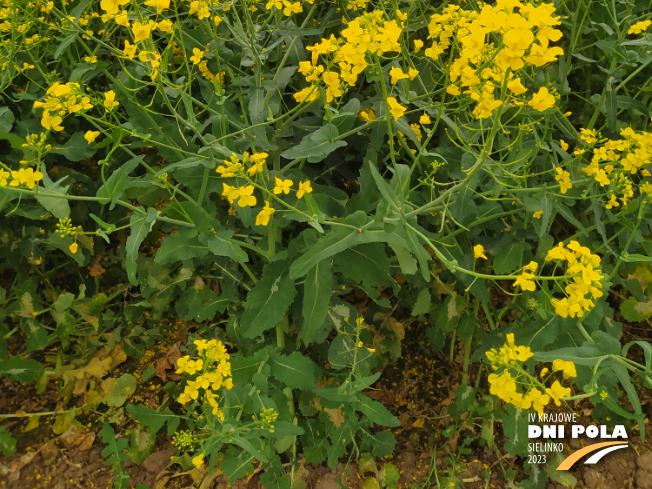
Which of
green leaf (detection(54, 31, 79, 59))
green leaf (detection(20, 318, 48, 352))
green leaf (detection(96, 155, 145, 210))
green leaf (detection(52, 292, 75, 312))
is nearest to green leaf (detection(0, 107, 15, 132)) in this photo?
green leaf (detection(54, 31, 79, 59))

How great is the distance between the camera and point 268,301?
1696mm

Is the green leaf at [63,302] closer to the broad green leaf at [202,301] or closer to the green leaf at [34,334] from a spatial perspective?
the green leaf at [34,334]

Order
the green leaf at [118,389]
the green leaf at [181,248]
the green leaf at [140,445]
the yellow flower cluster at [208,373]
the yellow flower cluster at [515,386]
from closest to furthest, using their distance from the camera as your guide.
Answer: the yellow flower cluster at [515,386] < the yellow flower cluster at [208,373] < the green leaf at [181,248] < the green leaf at [140,445] < the green leaf at [118,389]

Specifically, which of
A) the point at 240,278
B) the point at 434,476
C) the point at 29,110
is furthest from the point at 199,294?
the point at 434,476

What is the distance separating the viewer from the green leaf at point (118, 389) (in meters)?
2.44

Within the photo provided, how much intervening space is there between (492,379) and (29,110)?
2595 millimetres

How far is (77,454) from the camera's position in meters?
2.34

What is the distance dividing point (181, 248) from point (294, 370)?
669 millimetres

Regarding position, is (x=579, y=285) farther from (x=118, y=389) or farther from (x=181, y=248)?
(x=118, y=389)

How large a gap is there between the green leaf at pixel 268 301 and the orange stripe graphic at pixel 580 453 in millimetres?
1641

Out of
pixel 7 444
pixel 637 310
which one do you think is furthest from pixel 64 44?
pixel 637 310

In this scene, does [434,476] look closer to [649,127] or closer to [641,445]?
[641,445]

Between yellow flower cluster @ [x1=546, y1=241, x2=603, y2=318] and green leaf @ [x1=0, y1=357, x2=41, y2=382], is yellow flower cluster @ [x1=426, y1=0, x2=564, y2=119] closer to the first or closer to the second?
yellow flower cluster @ [x1=546, y1=241, x2=603, y2=318]

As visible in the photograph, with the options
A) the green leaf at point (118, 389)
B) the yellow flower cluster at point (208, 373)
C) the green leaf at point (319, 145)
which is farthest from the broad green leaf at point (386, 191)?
the green leaf at point (118, 389)
